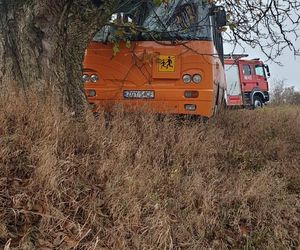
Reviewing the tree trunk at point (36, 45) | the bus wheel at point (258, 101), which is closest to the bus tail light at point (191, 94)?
the tree trunk at point (36, 45)

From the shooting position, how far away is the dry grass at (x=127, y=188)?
3539 millimetres

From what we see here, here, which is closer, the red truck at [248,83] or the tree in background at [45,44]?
the tree in background at [45,44]

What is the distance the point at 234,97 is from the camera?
22.1 meters

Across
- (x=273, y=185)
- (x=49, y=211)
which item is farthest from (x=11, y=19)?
(x=273, y=185)

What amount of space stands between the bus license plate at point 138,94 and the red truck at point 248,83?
1449 centimetres

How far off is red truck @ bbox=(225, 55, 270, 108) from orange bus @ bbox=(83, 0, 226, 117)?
562 inches

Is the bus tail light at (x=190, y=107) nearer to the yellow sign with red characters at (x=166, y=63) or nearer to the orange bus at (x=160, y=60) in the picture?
the orange bus at (x=160, y=60)

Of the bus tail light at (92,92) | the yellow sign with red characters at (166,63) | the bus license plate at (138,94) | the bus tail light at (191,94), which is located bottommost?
the bus tail light at (191,94)

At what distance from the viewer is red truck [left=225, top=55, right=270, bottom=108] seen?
22156 millimetres

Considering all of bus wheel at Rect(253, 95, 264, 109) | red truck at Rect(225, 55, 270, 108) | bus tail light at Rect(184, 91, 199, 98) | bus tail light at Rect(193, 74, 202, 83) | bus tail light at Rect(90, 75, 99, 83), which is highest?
red truck at Rect(225, 55, 270, 108)

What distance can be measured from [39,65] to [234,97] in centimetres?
1755

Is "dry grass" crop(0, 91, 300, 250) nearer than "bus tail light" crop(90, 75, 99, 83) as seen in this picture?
Yes

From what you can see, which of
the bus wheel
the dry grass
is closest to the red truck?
the bus wheel

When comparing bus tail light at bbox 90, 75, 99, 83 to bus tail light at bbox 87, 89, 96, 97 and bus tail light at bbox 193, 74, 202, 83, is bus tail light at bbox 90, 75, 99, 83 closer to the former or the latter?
bus tail light at bbox 87, 89, 96, 97
